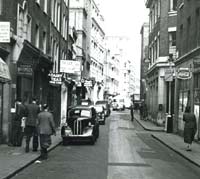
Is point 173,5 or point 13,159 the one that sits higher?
point 173,5

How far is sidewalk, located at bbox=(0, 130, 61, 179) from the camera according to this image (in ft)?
37.7

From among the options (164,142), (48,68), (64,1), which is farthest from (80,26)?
(164,142)

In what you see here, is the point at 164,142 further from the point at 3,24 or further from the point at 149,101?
the point at 149,101

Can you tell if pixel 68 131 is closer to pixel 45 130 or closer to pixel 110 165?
pixel 45 130

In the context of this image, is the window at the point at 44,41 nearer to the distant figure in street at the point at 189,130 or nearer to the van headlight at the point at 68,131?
the van headlight at the point at 68,131

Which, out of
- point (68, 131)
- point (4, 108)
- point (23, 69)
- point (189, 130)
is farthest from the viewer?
point (68, 131)

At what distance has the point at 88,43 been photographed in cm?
6769

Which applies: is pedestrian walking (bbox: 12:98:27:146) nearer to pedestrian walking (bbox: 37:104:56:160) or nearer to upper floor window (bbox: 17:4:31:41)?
pedestrian walking (bbox: 37:104:56:160)

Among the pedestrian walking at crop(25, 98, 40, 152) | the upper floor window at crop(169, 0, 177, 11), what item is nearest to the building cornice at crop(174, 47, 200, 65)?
the pedestrian walking at crop(25, 98, 40, 152)

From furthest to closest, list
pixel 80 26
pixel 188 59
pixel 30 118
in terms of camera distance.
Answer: pixel 80 26 → pixel 188 59 → pixel 30 118

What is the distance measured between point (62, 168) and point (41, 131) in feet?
7.81

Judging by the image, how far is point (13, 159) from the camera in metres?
13.9

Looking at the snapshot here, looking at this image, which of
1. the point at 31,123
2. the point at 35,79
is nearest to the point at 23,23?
the point at 35,79

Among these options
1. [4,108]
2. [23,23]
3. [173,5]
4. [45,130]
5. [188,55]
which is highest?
[173,5]
